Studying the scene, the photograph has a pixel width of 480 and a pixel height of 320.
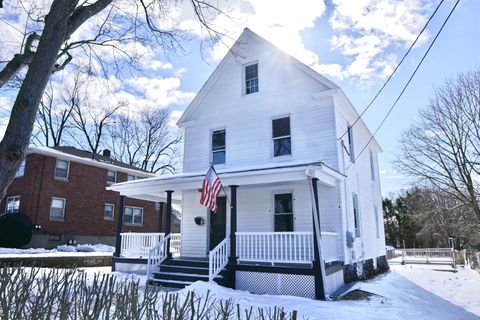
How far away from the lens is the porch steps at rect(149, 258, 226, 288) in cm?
1052

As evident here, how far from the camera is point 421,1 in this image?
8.22 meters

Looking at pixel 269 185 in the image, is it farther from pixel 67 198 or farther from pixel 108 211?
pixel 108 211

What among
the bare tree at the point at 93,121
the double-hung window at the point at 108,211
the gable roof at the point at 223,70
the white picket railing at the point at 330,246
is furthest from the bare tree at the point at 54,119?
the white picket railing at the point at 330,246

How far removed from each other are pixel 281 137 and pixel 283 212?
8.96 ft

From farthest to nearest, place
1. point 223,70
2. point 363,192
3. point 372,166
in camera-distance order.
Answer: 1. point 372,166
2. point 363,192
3. point 223,70

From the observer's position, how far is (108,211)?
88.6ft

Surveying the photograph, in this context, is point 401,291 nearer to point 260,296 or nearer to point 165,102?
point 260,296

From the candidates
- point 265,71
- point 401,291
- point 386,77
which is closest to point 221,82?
point 265,71

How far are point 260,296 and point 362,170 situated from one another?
868 cm

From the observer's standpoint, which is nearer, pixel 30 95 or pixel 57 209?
pixel 30 95

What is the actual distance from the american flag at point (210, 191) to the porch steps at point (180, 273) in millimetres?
2120

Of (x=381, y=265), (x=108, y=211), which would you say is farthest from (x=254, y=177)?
(x=108, y=211)

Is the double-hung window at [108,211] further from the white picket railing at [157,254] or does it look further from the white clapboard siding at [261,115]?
the white picket railing at [157,254]

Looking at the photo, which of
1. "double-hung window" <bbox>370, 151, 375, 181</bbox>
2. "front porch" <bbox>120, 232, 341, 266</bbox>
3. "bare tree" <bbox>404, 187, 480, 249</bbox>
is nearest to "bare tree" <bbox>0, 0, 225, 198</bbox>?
"front porch" <bbox>120, 232, 341, 266</bbox>
